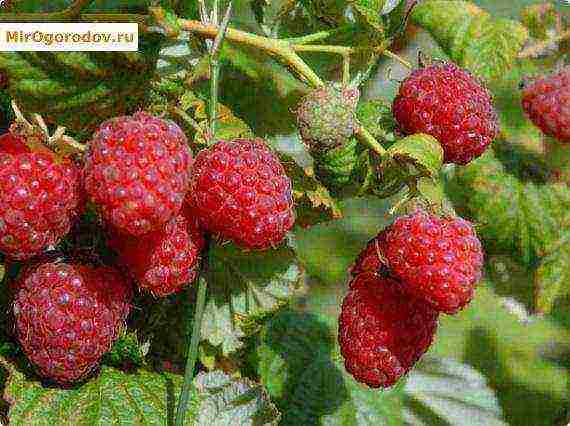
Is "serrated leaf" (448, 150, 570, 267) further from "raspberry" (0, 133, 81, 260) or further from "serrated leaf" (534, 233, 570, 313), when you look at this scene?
"raspberry" (0, 133, 81, 260)

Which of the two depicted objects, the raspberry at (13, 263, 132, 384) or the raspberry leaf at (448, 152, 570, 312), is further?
the raspberry leaf at (448, 152, 570, 312)

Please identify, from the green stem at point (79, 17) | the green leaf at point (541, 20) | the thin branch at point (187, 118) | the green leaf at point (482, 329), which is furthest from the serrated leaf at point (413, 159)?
the green leaf at point (482, 329)

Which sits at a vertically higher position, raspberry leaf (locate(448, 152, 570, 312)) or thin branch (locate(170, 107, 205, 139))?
thin branch (locate(170, 107, 205, 139))

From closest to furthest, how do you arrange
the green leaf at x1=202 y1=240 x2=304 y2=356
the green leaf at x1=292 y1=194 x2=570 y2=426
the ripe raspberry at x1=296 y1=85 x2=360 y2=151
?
1. the ripe raspberry at x1=296 y1=85 x2=360 y2=151
2. the green leaf at x1=202 y1=240 x2=304 y2=356
3. the green leaf at x1=292 y1=194 x2=570 y2=426

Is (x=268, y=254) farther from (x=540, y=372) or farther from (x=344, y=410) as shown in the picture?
(x=540, y=372)

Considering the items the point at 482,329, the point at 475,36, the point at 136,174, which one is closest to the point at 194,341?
the point at 136,174

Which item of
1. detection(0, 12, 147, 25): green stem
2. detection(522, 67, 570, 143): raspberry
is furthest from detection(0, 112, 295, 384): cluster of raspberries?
detection(522, 67, 570, 143): raspberry

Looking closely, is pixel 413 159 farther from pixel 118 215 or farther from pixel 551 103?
pixel 551 103
